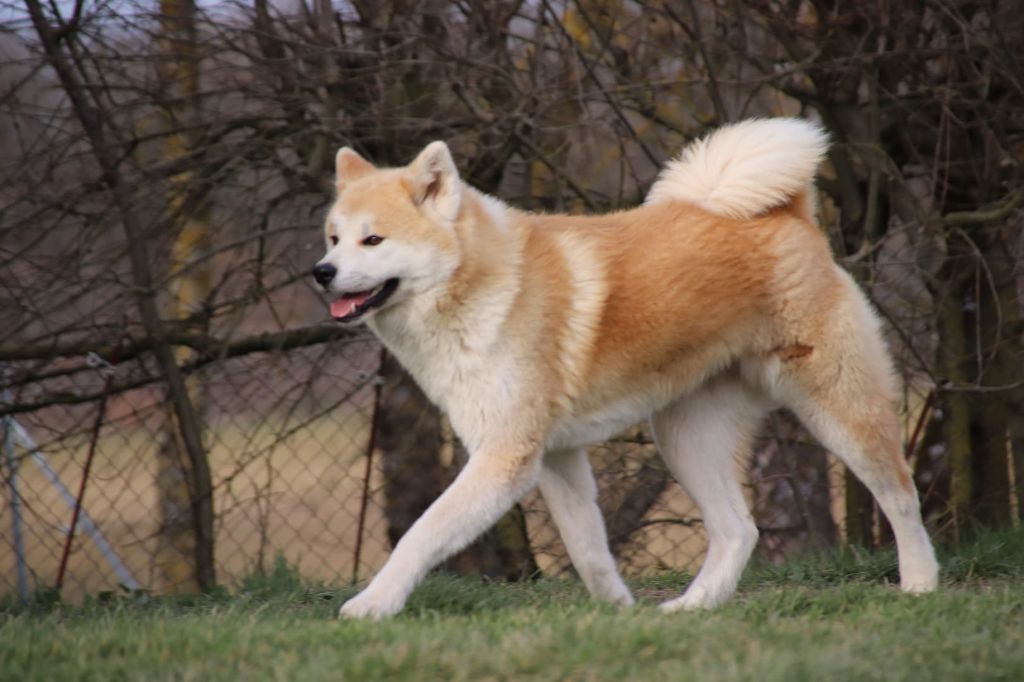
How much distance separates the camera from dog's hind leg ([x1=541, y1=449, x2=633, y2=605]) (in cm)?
437

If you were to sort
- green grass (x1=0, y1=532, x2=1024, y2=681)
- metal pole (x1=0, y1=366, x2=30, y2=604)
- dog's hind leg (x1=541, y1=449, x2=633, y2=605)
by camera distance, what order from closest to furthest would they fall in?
green grass (x1=0, y1=532, x2=1024, y2=681), dog's hind leg (x1=541, y1=449, x2=633, y2=605), metal pole (x1=0, y1=366, x2=30, y2=604)

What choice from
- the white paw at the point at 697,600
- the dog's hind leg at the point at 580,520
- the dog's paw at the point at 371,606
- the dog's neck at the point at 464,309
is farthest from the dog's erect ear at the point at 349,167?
the white paw at the point at 697,600

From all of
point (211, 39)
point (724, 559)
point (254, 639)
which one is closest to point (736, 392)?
point (724, 559)

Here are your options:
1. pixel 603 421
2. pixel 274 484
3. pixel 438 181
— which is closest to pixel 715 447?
pixel 603 421

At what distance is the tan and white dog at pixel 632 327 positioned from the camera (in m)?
4.12

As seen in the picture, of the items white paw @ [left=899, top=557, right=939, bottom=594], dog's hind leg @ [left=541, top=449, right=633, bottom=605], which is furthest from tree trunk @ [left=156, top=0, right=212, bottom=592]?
white paw @ [left=899, top=557, right=939, bottom=594]

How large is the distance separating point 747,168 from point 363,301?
1.41m

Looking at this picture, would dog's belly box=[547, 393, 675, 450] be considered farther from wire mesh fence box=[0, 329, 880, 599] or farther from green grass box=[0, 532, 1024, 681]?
wire mesh fence box=[0, 329, 880, 599]

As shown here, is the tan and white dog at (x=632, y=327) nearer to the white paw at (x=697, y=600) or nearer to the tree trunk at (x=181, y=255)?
the white paw at (x=697, y=600)

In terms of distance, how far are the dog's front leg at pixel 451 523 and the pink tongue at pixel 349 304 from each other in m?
0.61

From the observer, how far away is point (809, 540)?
6328 millimetres

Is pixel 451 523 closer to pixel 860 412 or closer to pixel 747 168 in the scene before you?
pixel 860 412

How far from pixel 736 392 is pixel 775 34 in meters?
2.06

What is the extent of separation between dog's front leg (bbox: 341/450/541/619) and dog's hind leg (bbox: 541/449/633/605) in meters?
0.36
